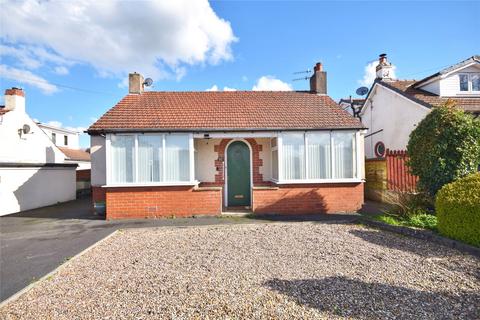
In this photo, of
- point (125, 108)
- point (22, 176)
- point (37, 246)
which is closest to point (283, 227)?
point (37, 246)

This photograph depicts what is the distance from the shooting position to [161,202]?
835 centimetres

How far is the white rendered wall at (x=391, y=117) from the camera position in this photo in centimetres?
1217

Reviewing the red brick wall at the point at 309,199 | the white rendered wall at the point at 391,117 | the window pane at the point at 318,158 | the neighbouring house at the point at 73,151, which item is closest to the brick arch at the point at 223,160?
the red brick wall at the point at 309,199

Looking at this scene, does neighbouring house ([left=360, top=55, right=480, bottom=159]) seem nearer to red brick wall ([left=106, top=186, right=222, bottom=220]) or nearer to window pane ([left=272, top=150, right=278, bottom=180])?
window pane ([left=272, top=150, right=278, bottom=180])

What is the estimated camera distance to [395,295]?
3162mm

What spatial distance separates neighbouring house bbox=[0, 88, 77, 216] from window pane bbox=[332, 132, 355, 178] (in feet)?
43.9

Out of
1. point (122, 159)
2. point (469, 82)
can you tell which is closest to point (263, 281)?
point (122, 159)

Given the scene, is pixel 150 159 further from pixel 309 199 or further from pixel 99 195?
pixel 309 199

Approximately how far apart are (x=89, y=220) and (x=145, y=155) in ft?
9.87

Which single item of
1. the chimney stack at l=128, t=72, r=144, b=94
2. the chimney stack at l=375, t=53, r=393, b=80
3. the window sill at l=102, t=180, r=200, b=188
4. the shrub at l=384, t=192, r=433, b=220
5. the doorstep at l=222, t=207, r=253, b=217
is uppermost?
the chimney stack at l=375, t=53, r=393, b=80

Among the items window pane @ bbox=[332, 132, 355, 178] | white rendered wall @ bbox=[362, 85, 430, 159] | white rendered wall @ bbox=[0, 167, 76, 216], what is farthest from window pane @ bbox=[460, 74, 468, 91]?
white rendered wall @ bbox=[0, 167, 76, 216]

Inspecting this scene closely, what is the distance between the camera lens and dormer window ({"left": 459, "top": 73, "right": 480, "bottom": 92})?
12.6 m

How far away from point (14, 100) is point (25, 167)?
518 cm

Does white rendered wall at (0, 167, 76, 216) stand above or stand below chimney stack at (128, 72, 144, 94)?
below
